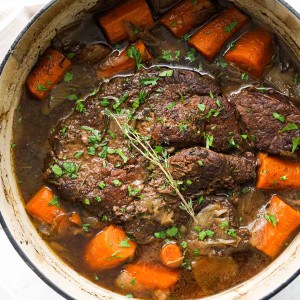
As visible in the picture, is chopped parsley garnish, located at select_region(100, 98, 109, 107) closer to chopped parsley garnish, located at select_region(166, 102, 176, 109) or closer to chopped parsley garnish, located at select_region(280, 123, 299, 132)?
chopped parsley garnish, located at select_region(166, 102, 176, 109)

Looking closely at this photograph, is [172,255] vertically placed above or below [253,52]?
below

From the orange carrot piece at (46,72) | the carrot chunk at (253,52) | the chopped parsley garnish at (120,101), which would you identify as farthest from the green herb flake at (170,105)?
the orange carrot piece at (46,72)

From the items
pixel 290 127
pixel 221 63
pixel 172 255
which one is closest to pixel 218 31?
pixel 221 63

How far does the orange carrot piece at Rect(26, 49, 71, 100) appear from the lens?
3885mm

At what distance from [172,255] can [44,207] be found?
0.93 metres

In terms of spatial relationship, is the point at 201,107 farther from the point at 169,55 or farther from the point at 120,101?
the point at 120,101

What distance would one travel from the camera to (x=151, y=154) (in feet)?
12.4

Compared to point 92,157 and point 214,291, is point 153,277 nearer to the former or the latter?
point 214,291

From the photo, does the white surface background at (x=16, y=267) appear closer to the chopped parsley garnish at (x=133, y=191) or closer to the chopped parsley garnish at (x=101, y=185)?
the chopped parsley garnish at (x=101, y=185)

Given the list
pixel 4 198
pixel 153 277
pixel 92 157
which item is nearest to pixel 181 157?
pixel 92 157

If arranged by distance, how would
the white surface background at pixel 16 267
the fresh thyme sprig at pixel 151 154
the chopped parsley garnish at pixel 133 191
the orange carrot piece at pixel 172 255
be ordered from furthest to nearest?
the white surface background at pixel 16 267 < the orange carrot piece at pixel 172 255 < the chopped parsley garnish at pixel 133 191 < the fresh thyme sprig at pixel 151 154

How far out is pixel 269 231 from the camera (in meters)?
3.98

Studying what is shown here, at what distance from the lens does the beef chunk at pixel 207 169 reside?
383 cm

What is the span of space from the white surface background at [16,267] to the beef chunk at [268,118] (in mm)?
986
